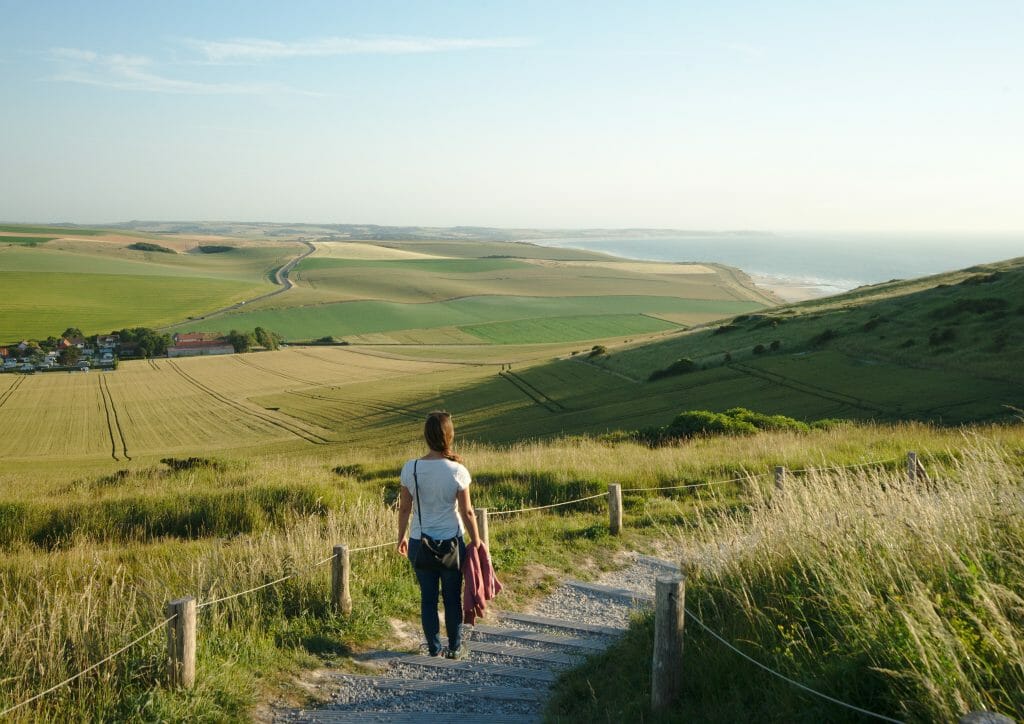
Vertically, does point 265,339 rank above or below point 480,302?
below

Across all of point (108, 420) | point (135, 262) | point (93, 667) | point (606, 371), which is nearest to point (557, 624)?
point (93, 667)

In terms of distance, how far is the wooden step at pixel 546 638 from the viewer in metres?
7.61

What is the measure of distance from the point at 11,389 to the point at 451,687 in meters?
66.1

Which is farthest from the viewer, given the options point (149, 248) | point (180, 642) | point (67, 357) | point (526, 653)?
point (149, 248)

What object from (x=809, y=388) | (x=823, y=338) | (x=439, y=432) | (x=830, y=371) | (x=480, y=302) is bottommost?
(x=480, y=302)

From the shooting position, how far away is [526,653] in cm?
743

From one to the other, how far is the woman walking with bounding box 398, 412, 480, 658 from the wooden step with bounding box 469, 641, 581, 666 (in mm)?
523

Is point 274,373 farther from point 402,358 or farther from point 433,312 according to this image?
point 433,312

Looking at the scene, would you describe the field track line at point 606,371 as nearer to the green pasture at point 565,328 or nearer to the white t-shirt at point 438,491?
the green pasture at point 565,328

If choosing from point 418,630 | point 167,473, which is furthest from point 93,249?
point 418,630

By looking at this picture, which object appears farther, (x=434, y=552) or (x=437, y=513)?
(x=434, y=552)

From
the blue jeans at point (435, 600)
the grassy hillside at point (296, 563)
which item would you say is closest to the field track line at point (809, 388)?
the grassy hillside at point (296, 563)

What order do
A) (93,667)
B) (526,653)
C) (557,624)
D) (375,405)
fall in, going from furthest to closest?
(375,405)
(557,624)
(526,653)
(93,667)

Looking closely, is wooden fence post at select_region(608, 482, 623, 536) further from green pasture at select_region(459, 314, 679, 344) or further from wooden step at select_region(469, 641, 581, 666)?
green pasture at select_region(459, 314, 679, 344)
